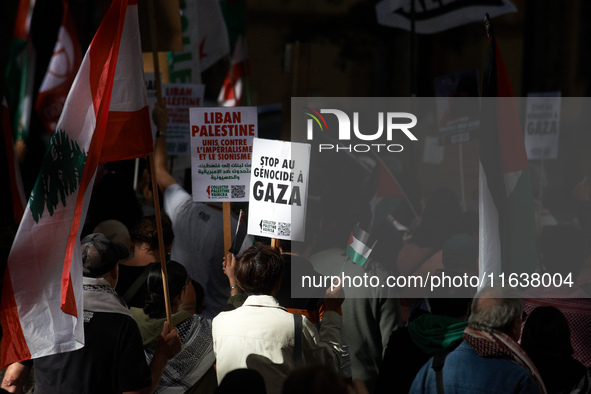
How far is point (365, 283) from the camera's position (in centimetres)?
406

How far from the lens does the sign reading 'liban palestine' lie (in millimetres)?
4281

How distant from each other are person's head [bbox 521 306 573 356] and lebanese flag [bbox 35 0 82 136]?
5.40 m

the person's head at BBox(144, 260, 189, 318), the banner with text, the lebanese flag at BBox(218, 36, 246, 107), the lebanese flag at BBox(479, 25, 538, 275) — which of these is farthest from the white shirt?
the lebanese flag at BBox(218, 36, 246, 107)

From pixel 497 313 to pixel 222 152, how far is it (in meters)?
2.14

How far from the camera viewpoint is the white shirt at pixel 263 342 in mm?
3277

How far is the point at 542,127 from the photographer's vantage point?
8.52 m

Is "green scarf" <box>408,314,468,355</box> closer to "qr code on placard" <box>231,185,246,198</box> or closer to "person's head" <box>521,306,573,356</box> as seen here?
"person's head" <box>521,306,573,356</box>

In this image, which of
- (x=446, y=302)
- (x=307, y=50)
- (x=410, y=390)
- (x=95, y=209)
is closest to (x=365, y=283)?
(x=446, y=302)

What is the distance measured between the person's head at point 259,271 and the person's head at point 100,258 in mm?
580

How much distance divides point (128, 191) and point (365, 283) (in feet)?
7.34

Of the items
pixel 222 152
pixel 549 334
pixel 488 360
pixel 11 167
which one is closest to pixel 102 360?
pixel 488 360

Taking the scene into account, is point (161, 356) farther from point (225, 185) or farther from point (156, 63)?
point (156, 63)

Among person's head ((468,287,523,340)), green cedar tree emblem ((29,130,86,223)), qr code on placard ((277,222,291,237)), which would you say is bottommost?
person's head ((468,287,523,340))

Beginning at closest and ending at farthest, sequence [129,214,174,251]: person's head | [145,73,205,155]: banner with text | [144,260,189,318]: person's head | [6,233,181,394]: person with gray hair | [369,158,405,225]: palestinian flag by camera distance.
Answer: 1. [6,233,181,394]: person with gray hair
2. [144,260,189,318]: person's head
3. [129,214,174,251]: person's head
4. [145,73,205,155]: banner with text
5. [369,158,405,225]: palestinian flag
